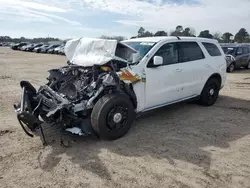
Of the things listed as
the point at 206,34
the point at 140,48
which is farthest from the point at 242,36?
the point at 140,48

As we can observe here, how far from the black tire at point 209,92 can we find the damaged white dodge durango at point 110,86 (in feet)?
1.52

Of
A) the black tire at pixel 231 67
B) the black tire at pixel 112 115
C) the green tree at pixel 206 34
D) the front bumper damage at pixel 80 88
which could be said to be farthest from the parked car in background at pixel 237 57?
the green tree at pixel 206 34

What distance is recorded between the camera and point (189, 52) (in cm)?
608

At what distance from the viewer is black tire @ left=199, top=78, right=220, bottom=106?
663cm

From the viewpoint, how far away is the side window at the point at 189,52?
5859 mm

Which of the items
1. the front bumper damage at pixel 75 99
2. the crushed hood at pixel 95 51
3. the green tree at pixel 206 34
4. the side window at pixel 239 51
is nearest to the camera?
the front bumper damage at pixel 75 99

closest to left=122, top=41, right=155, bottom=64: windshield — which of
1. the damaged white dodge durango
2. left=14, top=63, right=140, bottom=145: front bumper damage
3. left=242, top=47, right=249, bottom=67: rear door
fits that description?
the damaged white dodge durango

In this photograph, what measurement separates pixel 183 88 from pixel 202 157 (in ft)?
7.04

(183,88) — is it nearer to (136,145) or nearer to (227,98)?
(136,145)

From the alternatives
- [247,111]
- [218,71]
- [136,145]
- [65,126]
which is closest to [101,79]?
[65,126]

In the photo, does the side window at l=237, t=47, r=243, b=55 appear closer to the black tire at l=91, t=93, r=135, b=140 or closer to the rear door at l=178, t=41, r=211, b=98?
the rear door at l=178, t=41, r=211, b=98

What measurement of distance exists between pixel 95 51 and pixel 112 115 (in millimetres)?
1419

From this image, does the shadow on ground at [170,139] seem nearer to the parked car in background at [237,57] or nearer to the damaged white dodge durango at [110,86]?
the damaged white dodge durango at [110,86]

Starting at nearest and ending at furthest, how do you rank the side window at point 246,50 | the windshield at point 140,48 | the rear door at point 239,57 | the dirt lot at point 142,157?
1. the dirt lot at point 142,157
2. the windshield at point 140,48
3. the rear door at point 239,57
4. the side window at point 246,50
